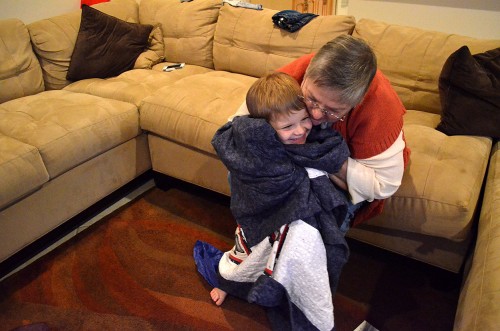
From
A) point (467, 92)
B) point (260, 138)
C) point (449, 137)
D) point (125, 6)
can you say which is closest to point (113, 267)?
point (260, 138)

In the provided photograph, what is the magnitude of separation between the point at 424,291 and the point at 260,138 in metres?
1.03

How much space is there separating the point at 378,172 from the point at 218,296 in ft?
2.76

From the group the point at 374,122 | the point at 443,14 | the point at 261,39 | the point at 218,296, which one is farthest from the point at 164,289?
the point at 443,14

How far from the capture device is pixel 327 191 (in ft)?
3.82

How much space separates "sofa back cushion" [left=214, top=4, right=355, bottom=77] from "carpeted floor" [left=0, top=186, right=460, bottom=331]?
106 cm

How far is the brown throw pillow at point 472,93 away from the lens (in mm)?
1529

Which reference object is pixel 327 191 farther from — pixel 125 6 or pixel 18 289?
pixel 125 6

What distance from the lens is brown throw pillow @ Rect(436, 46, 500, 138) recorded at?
60.2 inches

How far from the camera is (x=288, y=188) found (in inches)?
46.3

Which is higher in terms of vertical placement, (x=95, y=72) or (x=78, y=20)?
(x=78, y=20)

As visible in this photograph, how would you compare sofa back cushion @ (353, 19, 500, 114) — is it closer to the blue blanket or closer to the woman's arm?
the woman's arm

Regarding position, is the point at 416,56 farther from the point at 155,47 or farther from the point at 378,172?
the point at 155,47

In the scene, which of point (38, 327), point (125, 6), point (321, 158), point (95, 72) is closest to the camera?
point (321, 158)

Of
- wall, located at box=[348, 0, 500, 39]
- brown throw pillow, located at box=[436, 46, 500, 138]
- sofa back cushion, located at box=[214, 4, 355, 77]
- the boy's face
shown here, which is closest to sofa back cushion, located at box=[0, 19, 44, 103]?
sofa back cushion, located at box=[214, 4, 355, 77]
